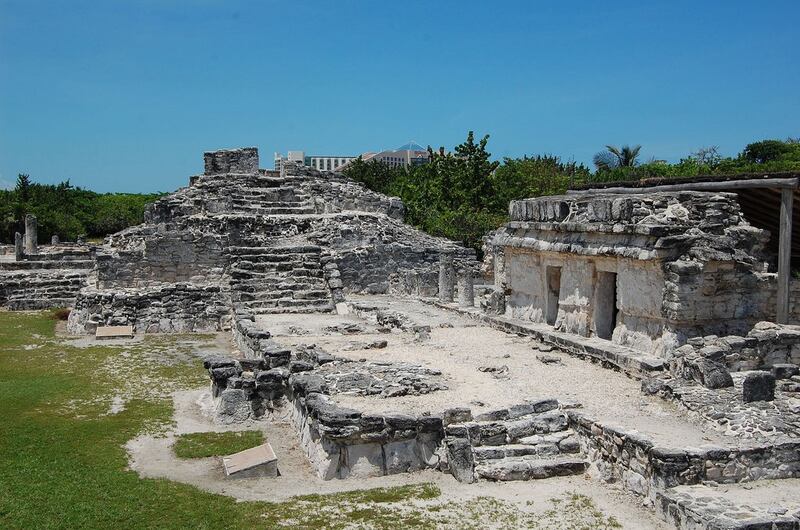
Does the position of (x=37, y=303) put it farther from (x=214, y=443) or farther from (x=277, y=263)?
(x=214, y=443)

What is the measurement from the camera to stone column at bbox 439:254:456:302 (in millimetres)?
19875

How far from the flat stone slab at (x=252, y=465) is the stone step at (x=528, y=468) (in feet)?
7.27

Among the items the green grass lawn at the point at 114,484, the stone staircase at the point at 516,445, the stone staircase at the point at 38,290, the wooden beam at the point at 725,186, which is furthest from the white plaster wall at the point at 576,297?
the stone staircase at the point at 38,290

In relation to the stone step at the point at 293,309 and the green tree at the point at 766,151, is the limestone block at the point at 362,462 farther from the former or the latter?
the green tree at the point at 766,151

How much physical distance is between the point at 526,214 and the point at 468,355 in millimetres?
3638

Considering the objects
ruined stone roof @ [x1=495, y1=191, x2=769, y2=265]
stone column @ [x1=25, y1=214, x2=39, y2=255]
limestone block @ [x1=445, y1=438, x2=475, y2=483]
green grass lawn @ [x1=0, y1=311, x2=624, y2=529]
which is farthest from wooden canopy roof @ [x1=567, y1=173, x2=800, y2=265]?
stone column @ [x1=25, y1=214, x2=39, y2=255]

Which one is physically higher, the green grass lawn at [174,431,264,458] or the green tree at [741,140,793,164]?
the green tree at [741,140,793,164]

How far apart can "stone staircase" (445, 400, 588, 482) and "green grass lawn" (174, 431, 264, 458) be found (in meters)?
2.82

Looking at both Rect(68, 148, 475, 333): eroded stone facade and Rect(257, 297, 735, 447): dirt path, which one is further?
Rect(68, 148, 475, 333): eroded stone facade

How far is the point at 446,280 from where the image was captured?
2003 centimetres

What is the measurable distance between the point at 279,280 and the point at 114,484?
12346 mm

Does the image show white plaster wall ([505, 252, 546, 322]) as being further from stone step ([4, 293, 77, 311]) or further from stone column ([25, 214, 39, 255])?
stone column ([25, 214, 39, 255])

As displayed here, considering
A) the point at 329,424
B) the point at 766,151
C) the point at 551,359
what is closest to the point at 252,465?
the point at 329,424

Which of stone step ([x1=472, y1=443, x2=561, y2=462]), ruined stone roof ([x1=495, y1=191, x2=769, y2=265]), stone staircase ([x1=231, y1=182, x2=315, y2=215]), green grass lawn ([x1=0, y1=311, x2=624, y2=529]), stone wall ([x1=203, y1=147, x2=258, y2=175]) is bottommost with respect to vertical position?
green grass lawn ([x1=0, y1=311, x2=624, y2=529])
